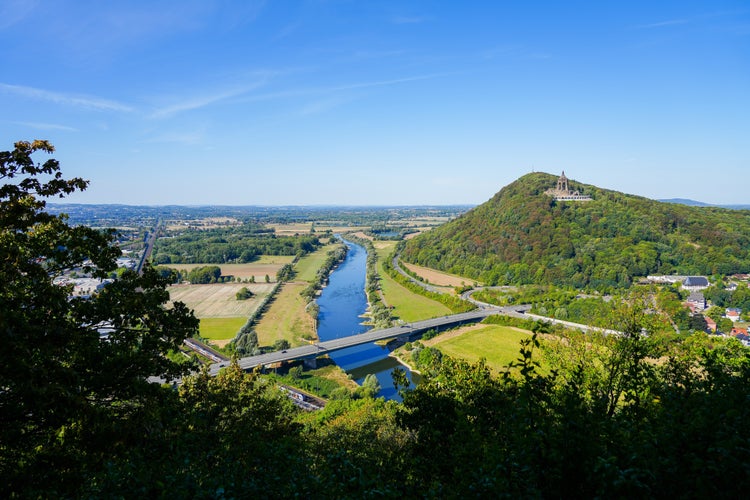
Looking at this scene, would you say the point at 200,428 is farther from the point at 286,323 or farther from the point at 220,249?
the point at 220,249

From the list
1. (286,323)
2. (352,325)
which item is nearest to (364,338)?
(352,325)

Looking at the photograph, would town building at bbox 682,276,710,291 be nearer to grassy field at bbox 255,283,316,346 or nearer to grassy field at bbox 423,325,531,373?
grassy field at bbox 423,325,531,373

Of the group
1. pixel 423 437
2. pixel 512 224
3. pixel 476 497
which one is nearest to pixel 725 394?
pixel 476 497

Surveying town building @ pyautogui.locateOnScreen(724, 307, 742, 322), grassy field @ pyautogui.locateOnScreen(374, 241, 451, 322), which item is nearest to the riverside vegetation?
grassy field @ pyautogui.locateOnScreen(374, 241, 451, 322)

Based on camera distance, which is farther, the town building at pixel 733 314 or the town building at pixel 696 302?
the town building at pixel 696 302

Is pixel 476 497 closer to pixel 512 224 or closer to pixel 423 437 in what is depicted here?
pixel 423 437

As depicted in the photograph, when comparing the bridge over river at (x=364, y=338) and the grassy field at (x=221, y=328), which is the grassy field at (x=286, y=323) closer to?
the grassy field at (x=221, y=328)

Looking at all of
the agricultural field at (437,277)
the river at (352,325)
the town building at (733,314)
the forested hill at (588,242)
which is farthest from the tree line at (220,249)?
the town building at (733,314)
